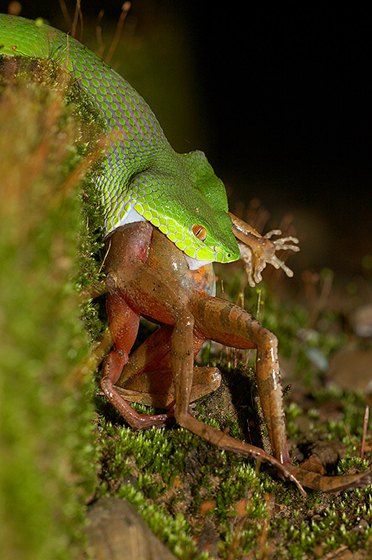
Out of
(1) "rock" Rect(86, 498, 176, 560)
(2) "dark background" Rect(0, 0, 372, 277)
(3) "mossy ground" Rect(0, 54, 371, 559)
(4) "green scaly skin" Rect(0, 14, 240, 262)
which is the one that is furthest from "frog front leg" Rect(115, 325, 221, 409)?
(2) "dark background" Rect(0, 0, 372, 277)

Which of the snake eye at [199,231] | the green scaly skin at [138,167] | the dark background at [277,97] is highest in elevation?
the green scaly skin at [138,167]

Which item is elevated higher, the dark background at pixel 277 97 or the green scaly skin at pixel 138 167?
the green scaly skin at pixel 138 167

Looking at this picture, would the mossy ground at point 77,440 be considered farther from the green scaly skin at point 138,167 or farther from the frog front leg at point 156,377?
the green scaly skin at point 138,167

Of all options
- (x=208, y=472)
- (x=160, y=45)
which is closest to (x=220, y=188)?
(x=208, y=472)

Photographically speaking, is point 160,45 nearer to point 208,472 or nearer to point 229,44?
point 229,44

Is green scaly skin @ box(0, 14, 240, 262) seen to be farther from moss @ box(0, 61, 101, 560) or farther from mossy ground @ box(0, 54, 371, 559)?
moss @ box(0, 61, 101, 560)

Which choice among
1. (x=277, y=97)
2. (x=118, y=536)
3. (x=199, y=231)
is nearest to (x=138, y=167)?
(x=199, y=231)

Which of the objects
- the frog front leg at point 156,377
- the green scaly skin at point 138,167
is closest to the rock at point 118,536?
the frog front leg at point 156,377

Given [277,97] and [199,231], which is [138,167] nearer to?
[199,231]
